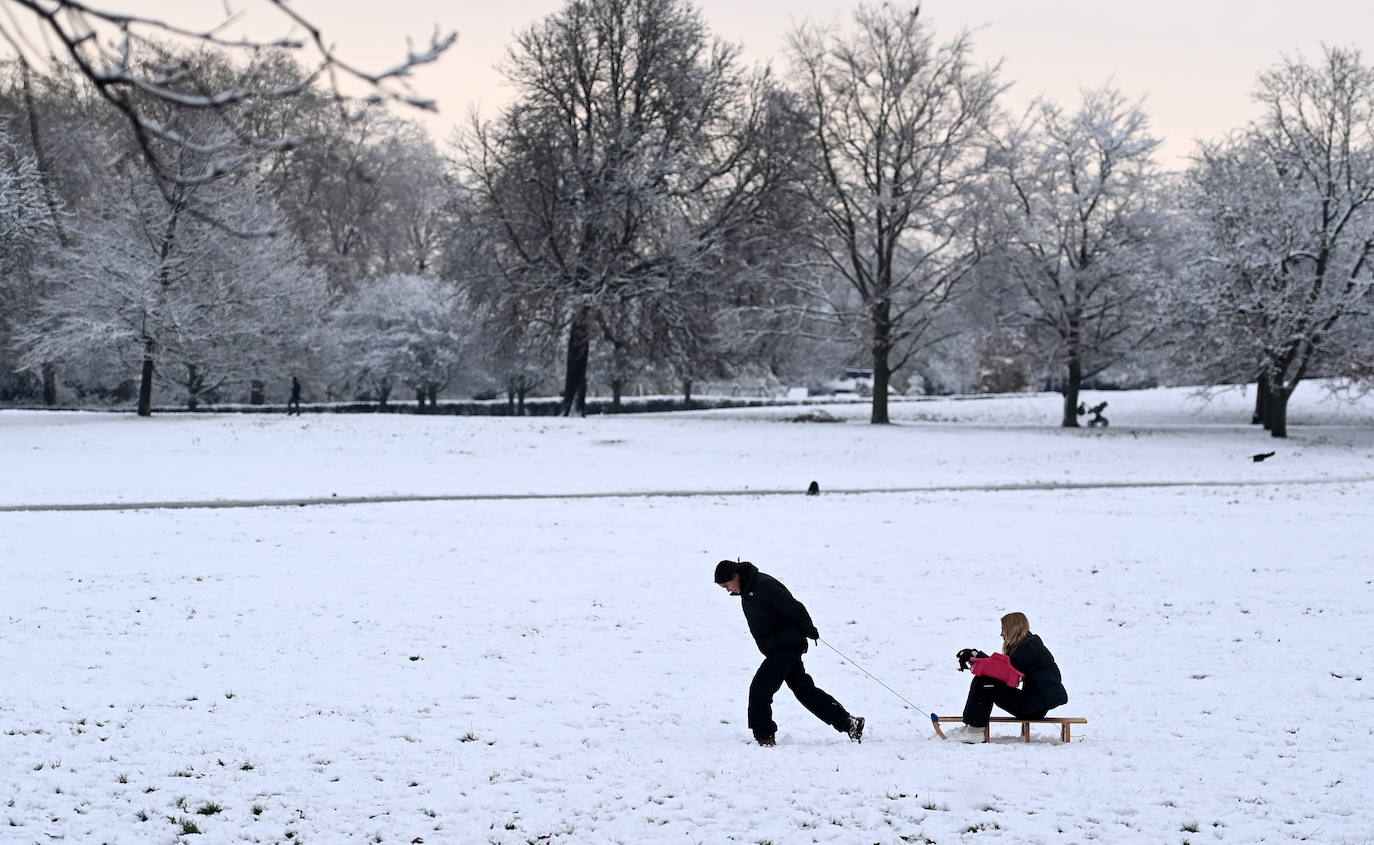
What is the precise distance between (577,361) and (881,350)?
10.7 m

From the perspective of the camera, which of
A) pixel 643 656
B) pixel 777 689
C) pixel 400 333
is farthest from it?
pixel 400 333

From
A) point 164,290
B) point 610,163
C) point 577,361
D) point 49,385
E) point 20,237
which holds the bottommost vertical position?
point 49,385

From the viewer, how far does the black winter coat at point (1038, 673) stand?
8.79 meters

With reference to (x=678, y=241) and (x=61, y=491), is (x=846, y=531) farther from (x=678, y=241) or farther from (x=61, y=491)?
(x=678, y=241)

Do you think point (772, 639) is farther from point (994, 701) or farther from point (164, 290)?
point (164, 290)

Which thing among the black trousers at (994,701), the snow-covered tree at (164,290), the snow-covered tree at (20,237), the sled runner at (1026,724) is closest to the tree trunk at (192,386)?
the snow-covered tree at (164,290)

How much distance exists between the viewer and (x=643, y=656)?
1220 cm

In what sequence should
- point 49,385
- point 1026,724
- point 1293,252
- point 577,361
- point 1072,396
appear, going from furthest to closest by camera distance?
point 49,385 → point 1072,396 → point 577,361 → point 1293,252 → point 1026,724

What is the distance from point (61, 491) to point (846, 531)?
51.9 feet

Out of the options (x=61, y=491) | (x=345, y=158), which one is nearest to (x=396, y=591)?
(x=61, y=491)

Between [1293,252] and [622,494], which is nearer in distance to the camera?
[622,494]

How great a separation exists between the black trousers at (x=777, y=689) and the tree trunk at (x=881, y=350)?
3109cm

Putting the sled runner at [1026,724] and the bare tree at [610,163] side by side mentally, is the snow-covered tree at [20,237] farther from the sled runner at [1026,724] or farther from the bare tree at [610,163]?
the sled runner at [1026,724]

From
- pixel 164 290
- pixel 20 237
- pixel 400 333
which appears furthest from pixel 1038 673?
pixel 400 333
